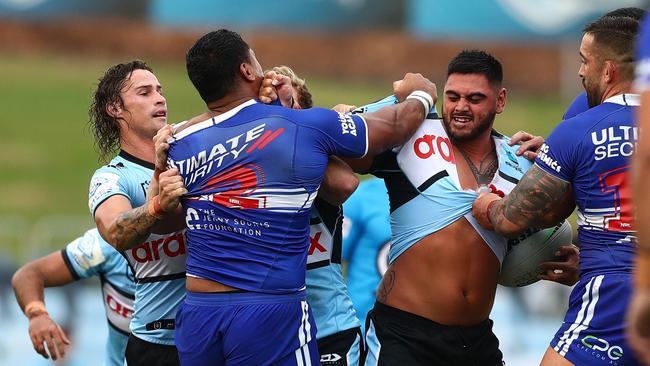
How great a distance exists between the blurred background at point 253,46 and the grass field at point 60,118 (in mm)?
38

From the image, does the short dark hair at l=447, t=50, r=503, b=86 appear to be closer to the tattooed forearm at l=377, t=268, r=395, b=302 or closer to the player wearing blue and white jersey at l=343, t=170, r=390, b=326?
the tattooed forearm at l=377, t=268, r=395, b=302

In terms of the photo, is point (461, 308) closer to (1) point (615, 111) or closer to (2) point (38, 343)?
(1) point (615, 111)

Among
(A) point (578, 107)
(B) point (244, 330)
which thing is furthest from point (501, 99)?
(B) point (244, 330)

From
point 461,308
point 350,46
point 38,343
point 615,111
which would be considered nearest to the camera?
point 615,111

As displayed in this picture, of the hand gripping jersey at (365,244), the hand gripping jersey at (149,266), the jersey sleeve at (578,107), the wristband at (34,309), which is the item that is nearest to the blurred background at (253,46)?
the hand gripping jersey at (365,244)

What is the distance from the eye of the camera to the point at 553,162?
557cm

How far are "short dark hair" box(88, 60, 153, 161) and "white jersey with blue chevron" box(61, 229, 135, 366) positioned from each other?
779 mm

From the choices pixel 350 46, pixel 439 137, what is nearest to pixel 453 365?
pixel 439 137

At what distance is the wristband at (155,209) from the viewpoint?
5613 millimetres

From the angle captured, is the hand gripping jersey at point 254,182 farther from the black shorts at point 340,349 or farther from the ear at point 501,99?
the ear at point 501,99

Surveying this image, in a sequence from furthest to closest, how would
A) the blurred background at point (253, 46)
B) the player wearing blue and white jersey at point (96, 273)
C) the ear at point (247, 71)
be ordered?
the blurred background at point (253, 46) → the player wearing blue and white jersey at point (96, 273) → the ear at point (247, 71)

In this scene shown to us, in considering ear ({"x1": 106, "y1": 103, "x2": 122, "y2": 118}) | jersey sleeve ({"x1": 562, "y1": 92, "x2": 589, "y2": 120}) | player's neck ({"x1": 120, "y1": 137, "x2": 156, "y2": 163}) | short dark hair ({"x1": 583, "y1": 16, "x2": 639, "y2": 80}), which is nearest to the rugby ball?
jersey sleeve ({"x1": 562, "y1": 92, "x2": 589, "y2": 120})

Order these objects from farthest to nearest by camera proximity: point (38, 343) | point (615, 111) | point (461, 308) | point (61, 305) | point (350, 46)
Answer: point (350, 46) → point (61, 305) → point (38, 343) → point (461, 308) → point (615, 111)

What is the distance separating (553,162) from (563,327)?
784 millimetres
